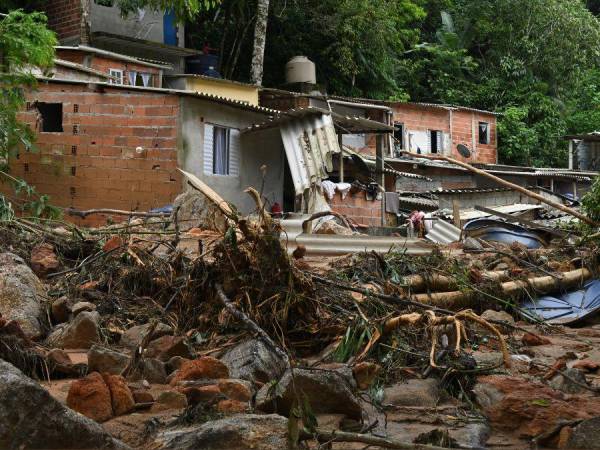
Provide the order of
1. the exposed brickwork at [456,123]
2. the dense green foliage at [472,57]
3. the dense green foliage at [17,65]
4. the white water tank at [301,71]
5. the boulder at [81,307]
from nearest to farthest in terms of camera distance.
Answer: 1. the boulder at [81,307]
2. the dense green foliage at [17,65]
3. the white water tank at [301,71]
4. the dense green foliage at [472,57]
5. the exposed brickwork at [456,123]

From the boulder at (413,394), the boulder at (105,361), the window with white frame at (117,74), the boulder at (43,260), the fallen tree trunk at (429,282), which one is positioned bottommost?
the boulder at (413,394)

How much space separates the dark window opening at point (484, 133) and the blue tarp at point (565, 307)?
75.7 ft

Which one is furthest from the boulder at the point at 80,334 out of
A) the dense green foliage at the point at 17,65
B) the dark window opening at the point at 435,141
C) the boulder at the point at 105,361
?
the dark window opening at the point at 435,141

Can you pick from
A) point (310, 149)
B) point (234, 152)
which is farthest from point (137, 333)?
point (234, 152)

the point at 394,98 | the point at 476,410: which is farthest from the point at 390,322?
the point at 394,98

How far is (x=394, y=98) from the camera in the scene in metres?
30.5

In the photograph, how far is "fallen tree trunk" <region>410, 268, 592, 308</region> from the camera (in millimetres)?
7711

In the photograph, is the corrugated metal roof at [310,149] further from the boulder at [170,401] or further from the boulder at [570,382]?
the boulder at [170,401]

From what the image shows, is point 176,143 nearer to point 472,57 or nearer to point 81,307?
point 81,307

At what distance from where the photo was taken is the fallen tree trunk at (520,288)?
771cm

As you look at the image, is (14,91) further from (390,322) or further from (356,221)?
(390,322)

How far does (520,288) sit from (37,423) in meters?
6.22

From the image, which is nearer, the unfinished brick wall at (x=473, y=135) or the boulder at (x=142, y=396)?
the boulder at (x=142, y=396)

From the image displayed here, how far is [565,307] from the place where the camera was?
8.87 meters
